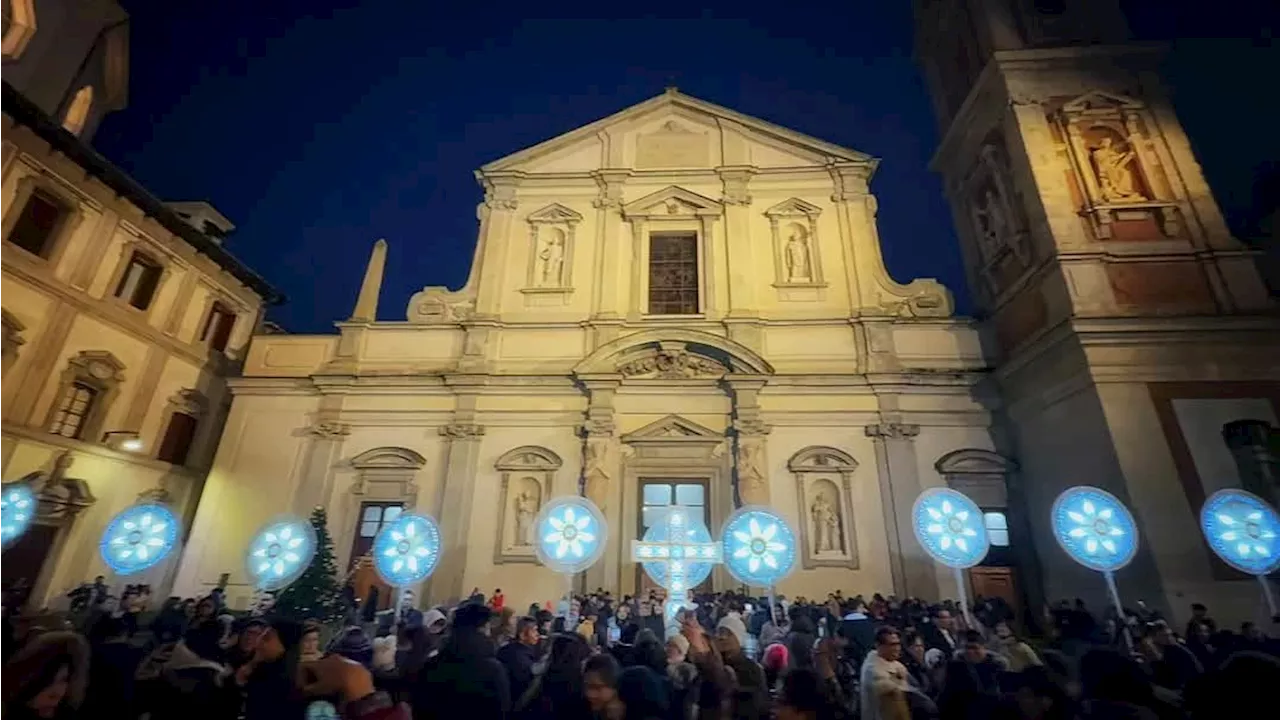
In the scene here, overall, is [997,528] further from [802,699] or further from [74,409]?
Answer: [74,409]

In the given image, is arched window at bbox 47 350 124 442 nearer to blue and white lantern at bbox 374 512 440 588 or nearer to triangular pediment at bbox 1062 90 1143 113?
blue and white lantern at bbox 374 512 440 588

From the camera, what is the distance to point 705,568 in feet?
31.7

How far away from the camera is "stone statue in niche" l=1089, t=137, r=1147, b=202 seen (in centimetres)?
1259

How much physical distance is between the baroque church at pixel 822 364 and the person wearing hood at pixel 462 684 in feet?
32.0

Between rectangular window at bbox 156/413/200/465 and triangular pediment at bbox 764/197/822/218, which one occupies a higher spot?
triangular pediment at bbox 764/197/822/218

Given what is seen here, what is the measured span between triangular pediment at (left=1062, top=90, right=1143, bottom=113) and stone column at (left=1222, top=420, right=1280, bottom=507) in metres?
7.73

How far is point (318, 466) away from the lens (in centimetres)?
1419

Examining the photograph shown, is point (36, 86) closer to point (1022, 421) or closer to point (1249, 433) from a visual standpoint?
point (1022, 421)

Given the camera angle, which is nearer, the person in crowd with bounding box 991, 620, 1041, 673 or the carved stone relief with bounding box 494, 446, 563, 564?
the person in crowd with bounding box 991, 620, 1041, 673

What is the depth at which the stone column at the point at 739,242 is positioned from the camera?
50.6 feet

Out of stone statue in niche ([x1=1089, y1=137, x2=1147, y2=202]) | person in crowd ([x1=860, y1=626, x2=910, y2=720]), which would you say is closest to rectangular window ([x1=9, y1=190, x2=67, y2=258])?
person in crowd ([x1=860, y1=626, x2=910, y2=720])

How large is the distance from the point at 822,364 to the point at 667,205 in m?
6.49

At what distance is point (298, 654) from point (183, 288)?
1827cm

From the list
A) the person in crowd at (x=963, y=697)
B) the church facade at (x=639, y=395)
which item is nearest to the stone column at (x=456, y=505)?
the church facade at (x=639, y=395)
